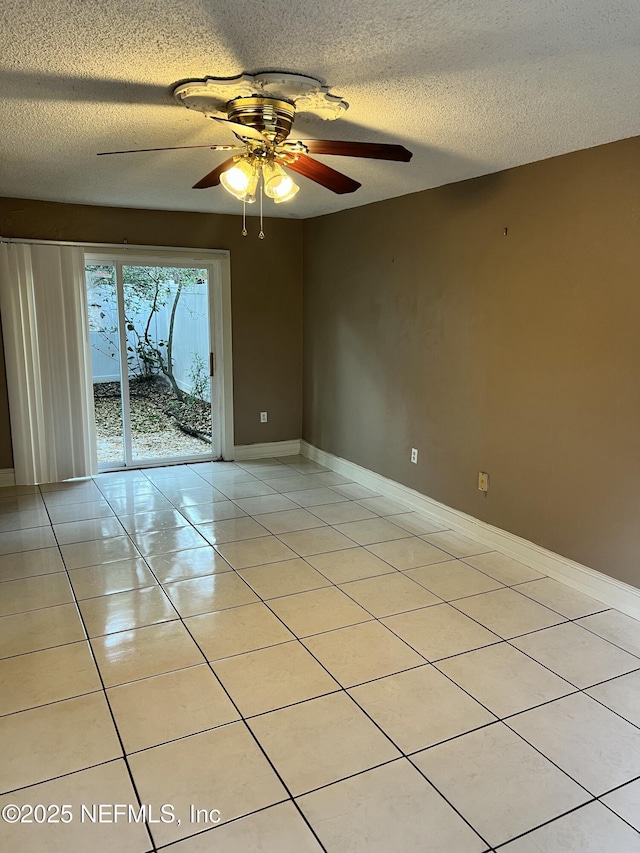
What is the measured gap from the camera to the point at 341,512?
4414 mm

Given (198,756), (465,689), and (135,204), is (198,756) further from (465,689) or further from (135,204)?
(135,204)

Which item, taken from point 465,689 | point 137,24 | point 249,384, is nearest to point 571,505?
point 465,689

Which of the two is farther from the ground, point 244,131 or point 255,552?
point 244,131

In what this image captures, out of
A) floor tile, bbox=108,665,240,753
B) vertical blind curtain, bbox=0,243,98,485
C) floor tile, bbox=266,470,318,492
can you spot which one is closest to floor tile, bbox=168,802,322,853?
floor tile, bbox=108,665,240,753

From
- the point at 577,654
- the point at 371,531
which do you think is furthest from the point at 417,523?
the point at 577,654

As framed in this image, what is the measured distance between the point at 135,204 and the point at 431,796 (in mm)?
4555

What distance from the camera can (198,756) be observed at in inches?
78.6

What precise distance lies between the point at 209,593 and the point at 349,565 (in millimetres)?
824

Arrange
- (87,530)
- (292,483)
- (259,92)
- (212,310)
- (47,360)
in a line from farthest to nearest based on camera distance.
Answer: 1. (212,310)
2. (292,483)
3. (47,360)
4. (87,530)
5. (259,92)

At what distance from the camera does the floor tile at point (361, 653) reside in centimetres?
246

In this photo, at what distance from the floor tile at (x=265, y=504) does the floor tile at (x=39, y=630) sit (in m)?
1.65

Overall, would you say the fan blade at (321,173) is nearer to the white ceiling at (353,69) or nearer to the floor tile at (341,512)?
the white ceiling at (353,69)

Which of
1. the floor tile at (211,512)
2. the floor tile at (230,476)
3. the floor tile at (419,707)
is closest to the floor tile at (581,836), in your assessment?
the floor tile at (419,707)

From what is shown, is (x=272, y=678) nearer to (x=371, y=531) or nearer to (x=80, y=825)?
(x=80, y=825)
